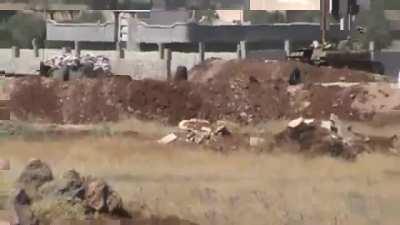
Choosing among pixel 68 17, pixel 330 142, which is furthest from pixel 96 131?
pixel 68 17

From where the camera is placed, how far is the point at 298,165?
21.5 m

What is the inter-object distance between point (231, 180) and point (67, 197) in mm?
5163

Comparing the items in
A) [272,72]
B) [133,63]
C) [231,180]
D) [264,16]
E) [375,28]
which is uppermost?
[264,16]

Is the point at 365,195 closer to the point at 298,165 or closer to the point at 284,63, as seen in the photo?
the point at 298,165

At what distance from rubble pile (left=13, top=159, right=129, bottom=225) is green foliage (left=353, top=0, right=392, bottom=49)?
63.7 m

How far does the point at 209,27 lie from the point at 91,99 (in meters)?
33.2

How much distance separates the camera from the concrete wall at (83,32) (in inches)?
2549

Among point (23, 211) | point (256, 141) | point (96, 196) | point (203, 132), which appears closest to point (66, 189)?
point (96, 196)

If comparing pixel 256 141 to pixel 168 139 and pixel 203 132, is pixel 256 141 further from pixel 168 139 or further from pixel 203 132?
pixel 168 139

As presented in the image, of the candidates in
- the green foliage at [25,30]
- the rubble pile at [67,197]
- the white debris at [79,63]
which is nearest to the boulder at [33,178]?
the rubble pile at [67,197]

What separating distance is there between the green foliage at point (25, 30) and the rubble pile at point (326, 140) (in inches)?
2124

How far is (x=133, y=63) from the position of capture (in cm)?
4731

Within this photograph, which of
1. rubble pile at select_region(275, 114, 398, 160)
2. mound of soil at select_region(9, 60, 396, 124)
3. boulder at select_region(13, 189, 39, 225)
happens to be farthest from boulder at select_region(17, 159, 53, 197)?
mound of soil at select_region(9, 60, 396, 124)

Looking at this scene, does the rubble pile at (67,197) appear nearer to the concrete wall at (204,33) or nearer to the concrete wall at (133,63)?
the concrete wall at (133,63)
